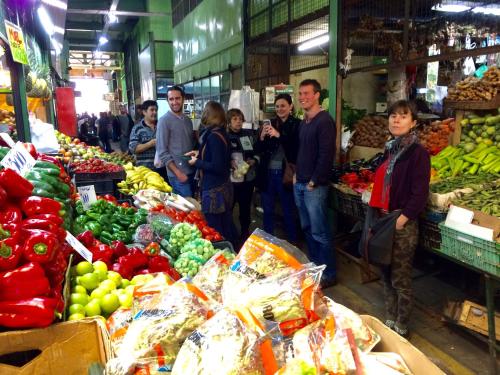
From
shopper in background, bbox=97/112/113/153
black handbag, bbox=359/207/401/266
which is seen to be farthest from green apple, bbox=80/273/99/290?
shopper in background, bbox=97/112/113/153

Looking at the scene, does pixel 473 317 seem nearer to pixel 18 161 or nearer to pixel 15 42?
pixel 18 161

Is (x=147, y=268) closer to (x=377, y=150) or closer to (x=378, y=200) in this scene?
(x=378, y=200)

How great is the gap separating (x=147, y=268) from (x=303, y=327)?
149 cm

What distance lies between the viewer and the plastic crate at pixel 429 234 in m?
3.06

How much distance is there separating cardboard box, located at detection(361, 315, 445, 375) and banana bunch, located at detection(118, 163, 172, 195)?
3.33 metres

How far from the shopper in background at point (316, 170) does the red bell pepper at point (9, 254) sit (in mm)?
2767

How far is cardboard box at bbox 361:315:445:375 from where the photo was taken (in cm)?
112

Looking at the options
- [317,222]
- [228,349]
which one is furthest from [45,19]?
[228,349]

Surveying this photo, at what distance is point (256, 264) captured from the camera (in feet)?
4.73

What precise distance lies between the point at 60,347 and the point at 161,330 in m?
0.48

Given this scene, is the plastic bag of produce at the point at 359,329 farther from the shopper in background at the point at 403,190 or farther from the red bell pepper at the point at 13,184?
the shopper in background at the point at 403,190

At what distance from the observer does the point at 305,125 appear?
4.00 metres

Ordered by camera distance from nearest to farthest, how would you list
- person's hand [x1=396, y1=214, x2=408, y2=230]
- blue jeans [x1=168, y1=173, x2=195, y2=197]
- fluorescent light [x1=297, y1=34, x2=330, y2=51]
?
person's hand [x1=396, y1=214, x2=408, y2=230]
blue jeans [x1=168, y1=173, x2=195, y2=197]
fluorescent light [x1=297, y1=34, x2=330, y2=51]

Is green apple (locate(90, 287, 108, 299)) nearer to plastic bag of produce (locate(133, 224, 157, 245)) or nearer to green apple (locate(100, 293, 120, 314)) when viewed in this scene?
green apple (locate(100, 293, 120, 314))
